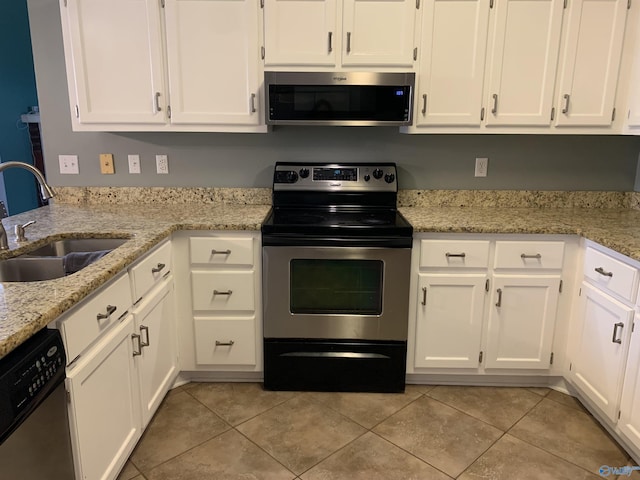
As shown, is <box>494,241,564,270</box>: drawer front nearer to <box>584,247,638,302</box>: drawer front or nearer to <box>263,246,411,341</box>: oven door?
<box>584,247,638,302</box>: drawer front

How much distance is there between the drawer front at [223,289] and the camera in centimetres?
240

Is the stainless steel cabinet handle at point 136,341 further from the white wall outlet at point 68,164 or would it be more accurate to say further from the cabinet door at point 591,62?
the cabinet door at point 591,62

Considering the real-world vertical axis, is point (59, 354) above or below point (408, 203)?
below

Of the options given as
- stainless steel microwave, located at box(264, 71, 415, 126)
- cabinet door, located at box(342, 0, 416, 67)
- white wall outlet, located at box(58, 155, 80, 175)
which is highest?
cabinet door, located at box(342, 0, 416, 67)

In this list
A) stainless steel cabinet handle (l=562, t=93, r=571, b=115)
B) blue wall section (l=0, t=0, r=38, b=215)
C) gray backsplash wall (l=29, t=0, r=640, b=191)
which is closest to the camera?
stainless steel cabinet handle (l=562, t=93, r=571, b=115)

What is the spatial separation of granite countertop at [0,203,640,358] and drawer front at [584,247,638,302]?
0.07 metres

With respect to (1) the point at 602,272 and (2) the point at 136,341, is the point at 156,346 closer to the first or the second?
(2) the point at 136,341

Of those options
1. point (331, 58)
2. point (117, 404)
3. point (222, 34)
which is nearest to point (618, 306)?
point (331, 58)


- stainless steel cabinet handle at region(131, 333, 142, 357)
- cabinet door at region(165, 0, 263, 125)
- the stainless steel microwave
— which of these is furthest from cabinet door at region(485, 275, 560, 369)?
stainless steel cabinet handle at region(131, 333, 142, 357)

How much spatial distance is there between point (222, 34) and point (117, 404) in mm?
1823

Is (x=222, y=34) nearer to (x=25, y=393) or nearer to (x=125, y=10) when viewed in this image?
(x=125, y=10)

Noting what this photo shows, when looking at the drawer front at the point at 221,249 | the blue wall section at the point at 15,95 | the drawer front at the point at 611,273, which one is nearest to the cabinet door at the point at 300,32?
the drawer front at the point at 221,249

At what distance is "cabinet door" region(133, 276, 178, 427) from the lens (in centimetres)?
195

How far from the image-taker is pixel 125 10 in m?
2.37
